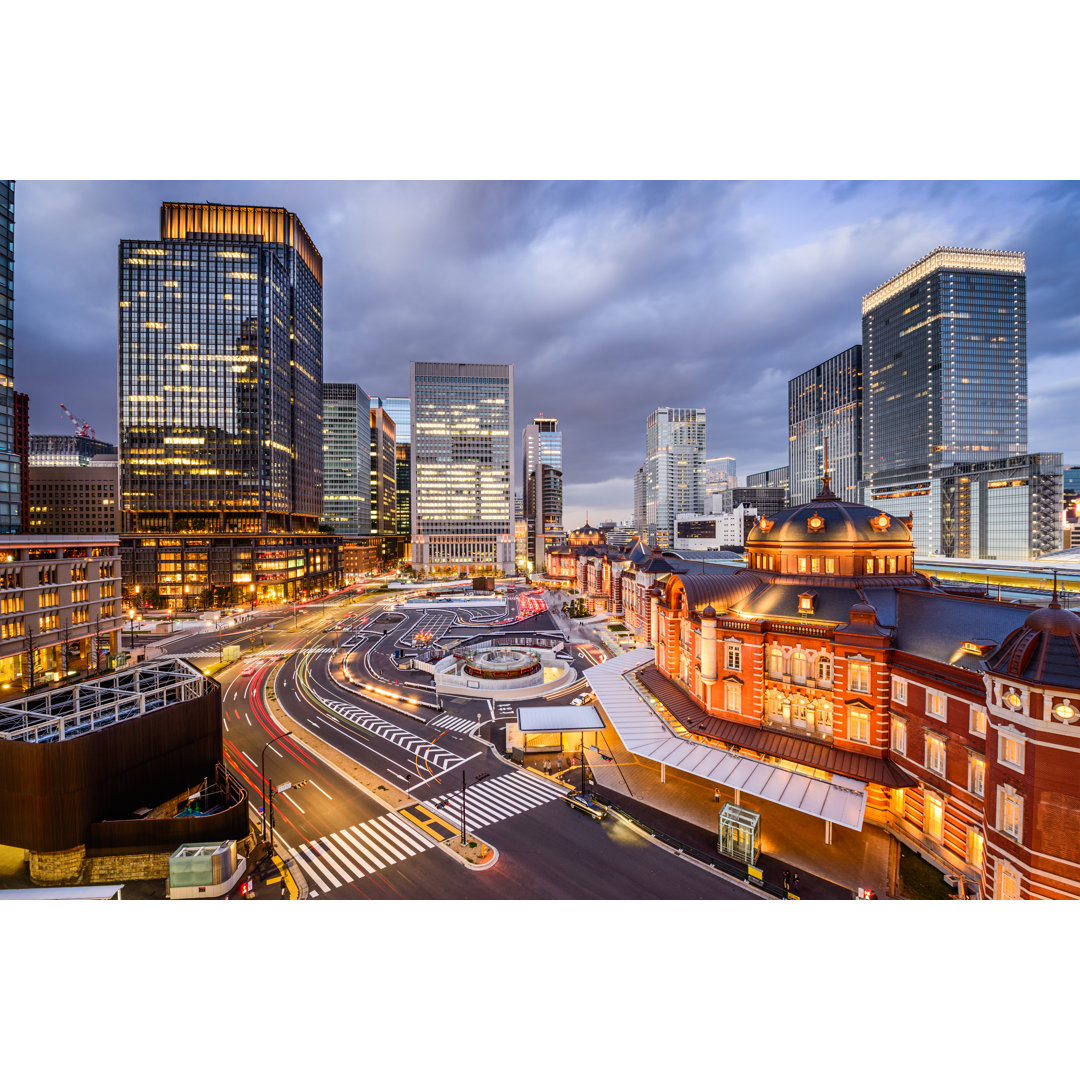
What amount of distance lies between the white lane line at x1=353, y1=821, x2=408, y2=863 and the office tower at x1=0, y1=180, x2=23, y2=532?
56434mm

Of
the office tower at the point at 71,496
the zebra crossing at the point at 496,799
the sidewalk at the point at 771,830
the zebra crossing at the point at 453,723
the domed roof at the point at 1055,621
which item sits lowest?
the zebra crossing at the point at 453,723

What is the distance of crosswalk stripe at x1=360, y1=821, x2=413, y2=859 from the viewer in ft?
84.1

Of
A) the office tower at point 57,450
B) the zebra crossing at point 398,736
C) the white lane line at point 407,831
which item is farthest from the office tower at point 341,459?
the white lane line at point 407,831

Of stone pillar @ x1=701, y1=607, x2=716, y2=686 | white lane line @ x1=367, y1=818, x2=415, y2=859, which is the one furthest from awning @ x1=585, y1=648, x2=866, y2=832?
white lane line @ x1=367, y1=818, x2=415, y2=859

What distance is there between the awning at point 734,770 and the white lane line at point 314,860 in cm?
1867

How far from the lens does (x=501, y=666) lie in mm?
53531

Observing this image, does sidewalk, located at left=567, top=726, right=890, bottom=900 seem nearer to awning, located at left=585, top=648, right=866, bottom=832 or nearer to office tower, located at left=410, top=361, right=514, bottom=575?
awning, located at left=585, top=648, right=866, bottom=832

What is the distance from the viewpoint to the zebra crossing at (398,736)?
3651 cm

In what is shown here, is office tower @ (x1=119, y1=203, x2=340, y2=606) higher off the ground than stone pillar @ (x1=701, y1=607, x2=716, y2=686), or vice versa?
office tower @ (x1=119, y1=203, x2=340, y2=606)

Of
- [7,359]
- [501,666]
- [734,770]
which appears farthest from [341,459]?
[734,770]

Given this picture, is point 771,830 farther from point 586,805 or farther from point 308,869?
point 308,869

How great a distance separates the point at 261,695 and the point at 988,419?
18581 cm

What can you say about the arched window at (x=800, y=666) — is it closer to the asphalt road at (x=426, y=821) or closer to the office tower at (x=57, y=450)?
the asphalt road at (x=426, y=821)

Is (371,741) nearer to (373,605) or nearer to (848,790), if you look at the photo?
(848,790)
